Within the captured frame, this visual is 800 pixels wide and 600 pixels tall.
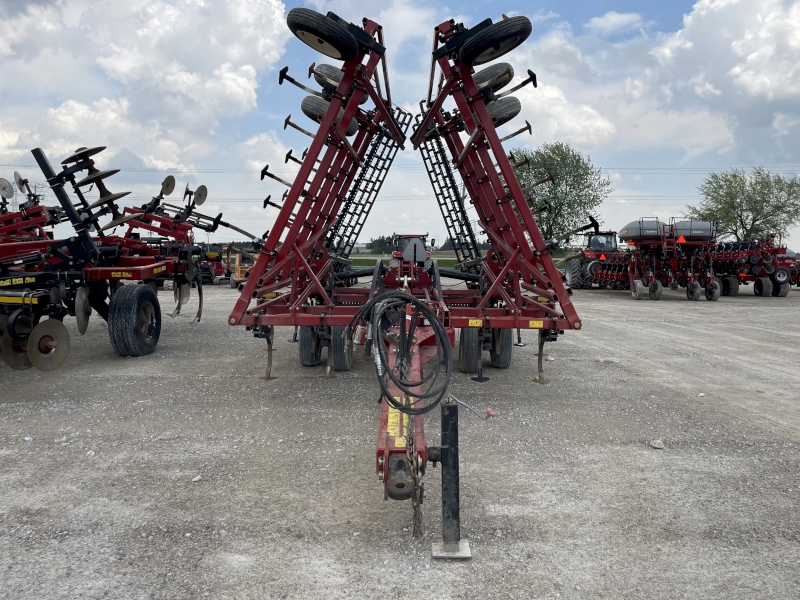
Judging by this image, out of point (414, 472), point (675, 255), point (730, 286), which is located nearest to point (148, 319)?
point (414, 472)

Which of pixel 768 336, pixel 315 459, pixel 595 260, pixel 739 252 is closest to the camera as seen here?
pixel 315 459

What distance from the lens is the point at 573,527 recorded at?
3367 mm

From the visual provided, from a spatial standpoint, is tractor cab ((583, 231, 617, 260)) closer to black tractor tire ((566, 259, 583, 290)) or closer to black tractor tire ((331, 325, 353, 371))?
black tractor tire ((566, 259, 583, 290))

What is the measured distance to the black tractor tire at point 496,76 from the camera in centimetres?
681

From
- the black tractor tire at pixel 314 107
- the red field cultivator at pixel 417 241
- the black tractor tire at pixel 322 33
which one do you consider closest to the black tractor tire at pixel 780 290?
the red field cultivator at pixel 417 241

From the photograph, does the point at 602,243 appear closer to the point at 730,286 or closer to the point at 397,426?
the point at 730,286

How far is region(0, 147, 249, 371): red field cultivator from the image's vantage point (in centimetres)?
589

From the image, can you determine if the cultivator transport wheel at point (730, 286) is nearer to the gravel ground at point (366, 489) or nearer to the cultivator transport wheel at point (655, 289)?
the cultivator transport wheel at point (655, 289)

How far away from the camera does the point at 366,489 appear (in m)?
3.84

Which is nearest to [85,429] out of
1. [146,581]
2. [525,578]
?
[146,581]

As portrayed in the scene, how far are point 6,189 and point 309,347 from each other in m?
6.14

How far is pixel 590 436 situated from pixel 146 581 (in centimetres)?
351

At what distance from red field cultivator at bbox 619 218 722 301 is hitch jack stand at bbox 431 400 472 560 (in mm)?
16776

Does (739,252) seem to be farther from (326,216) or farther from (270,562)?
(270,562)
